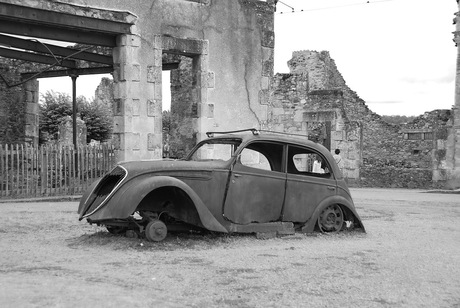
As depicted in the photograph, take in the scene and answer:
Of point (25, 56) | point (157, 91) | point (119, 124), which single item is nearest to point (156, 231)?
point (119, 124)

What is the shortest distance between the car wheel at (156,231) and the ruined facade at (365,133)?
15.4 m

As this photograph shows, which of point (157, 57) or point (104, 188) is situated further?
point (157, 57)

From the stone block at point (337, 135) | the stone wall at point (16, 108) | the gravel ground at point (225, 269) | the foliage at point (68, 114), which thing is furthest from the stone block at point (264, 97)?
the foliage at point (68, 114)

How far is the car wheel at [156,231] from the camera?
6.68 metres

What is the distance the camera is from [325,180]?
8.07 meters

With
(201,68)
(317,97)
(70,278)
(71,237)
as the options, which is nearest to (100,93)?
(317,97)

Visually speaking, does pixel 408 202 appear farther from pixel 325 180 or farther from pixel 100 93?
pixel 100 93

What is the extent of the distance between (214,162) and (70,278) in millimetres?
2814

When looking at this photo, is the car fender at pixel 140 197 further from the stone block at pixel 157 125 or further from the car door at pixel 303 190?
the stone block at pixel 157 125

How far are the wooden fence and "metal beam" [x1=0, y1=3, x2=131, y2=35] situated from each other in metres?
3.00

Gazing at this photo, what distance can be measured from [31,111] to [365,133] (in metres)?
13.7

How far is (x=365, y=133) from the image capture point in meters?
24.8

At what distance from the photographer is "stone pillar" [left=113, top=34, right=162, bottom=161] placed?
12.2 m

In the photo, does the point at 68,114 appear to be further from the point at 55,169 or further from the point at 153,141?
the point at 153,141
